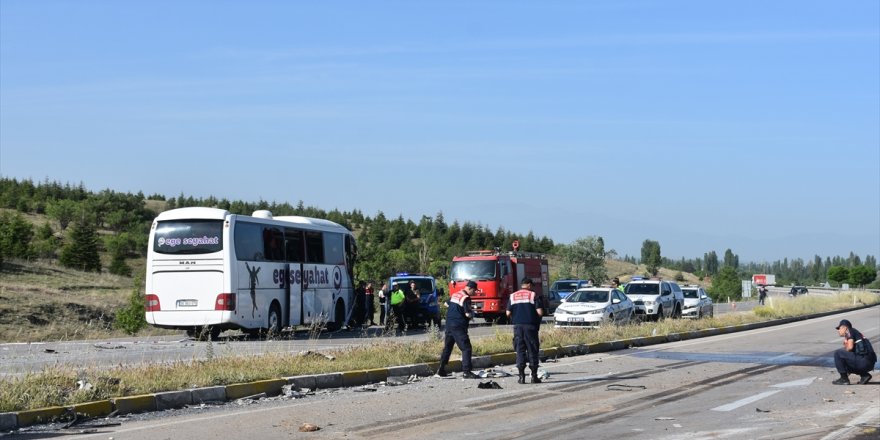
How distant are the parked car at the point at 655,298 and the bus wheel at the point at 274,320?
14.4m

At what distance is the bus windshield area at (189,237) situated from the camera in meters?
25.8

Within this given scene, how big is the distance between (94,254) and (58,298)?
22.1 meters

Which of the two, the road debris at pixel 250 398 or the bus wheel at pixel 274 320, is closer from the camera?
the road debris at pixel 250 398

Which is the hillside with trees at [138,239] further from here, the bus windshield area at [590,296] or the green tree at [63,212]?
the bus windshield area at [590,296]

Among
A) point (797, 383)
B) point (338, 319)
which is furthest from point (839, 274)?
point (797, 383)

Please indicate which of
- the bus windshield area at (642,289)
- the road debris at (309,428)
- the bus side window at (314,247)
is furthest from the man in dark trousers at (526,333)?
the bus windshield area at (642,289)

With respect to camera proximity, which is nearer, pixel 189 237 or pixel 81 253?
pixel 189 237

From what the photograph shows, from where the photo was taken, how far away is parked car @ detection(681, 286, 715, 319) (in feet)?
135

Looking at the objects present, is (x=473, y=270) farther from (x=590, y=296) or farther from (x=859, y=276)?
(x=859, y=276)

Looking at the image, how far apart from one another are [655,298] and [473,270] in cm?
715

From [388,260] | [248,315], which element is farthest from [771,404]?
[388,260]

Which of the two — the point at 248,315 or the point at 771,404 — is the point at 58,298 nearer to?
the point at 248,315

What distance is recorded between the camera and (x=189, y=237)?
85.3 feet

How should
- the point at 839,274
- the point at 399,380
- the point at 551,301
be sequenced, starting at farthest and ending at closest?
the point at 839,274 < the point at 551,301 < the point at 399,380
